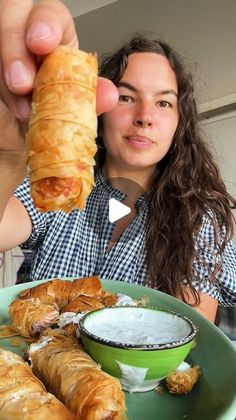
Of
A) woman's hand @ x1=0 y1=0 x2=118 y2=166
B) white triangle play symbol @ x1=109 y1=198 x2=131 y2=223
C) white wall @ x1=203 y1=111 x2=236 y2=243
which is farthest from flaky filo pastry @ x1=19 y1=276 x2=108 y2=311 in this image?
white wall @ x1=203 y1=111 x2=236 y2=243

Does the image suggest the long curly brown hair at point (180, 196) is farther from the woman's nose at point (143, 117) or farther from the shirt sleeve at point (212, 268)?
the woman's nose at point (143, 117)

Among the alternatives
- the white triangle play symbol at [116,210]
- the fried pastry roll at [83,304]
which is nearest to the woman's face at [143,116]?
the white triangle play symbol at [116,210]

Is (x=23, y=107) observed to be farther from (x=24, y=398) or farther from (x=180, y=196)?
(x=180, y=196)

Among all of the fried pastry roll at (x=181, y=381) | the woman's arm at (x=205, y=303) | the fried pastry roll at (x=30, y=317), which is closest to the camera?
the fried pastry roll at (x=181, y=381)

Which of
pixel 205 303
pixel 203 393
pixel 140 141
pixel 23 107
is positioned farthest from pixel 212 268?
pixel 23 107

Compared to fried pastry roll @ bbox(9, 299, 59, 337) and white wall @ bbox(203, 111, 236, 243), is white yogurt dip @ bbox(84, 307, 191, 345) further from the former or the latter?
white wall @ bbox(203, 111, 236, 243)
